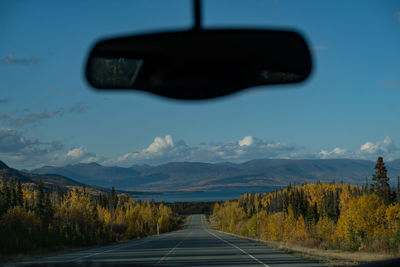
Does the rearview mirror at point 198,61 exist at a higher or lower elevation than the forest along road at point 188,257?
higher

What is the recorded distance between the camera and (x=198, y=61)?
2531mm

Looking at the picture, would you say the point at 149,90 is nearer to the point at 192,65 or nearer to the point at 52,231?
the point at 192,65

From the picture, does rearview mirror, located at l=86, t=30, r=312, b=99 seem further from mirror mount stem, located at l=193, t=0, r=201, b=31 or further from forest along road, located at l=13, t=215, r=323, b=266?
forest along road, located at l=13, t=215, r=323, b=266

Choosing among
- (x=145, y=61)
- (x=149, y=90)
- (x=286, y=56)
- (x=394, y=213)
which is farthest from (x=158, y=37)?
(x=394, y=213)

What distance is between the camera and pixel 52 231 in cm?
5072

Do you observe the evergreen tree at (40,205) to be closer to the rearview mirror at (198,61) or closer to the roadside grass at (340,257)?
the roadside grass at (340,257)

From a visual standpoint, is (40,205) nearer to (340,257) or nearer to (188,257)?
(188,257)

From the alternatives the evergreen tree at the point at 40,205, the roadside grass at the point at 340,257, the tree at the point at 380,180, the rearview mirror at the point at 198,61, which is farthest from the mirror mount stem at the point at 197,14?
the tree at the point at 380,180

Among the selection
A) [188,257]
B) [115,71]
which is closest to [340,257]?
[188,257]

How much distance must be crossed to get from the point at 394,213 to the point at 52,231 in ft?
120

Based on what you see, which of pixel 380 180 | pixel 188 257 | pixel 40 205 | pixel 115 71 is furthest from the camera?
pixel 380 180

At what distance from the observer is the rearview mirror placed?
253 cm

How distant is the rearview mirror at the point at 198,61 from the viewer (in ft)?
8.29

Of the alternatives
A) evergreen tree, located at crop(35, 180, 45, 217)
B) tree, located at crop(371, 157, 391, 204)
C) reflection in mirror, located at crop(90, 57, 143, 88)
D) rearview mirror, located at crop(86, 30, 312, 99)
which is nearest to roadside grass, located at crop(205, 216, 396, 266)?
rearview mirror, located at crop(86, 30, 312, 99)
